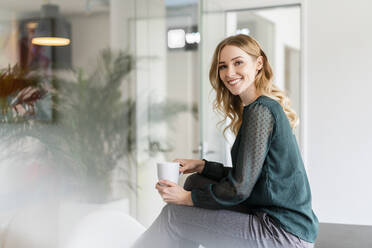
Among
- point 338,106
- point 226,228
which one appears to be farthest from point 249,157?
point 338,106

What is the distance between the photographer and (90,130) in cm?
174

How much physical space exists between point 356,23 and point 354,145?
954 mm

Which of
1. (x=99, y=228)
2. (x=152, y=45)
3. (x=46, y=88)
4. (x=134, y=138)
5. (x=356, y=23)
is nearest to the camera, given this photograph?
(x=46, y=88)

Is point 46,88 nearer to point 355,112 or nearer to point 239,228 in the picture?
point 239,228

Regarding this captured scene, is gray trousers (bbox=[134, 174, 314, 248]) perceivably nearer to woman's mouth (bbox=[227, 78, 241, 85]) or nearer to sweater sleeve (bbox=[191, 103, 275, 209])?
sweater sleeve (bbox=[191, 103, 275, 209])

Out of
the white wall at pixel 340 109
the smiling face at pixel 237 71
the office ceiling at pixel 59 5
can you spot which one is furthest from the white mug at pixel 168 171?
the white wall at pixel 340 109

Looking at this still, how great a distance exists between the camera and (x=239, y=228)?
4.66 ft

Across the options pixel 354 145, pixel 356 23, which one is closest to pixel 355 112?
pixel 354 145

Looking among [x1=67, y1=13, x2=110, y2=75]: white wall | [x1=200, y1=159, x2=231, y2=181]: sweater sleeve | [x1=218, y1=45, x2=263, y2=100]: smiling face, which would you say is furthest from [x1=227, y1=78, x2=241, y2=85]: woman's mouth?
[x1=67, y1=13, x2=110, y2=75]: white wall

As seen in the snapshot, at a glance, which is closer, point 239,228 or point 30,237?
point 239,228

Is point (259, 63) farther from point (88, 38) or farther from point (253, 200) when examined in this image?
point (88, 38)

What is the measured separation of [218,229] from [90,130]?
2.14ft

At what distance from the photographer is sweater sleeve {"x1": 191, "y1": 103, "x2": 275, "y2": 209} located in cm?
137

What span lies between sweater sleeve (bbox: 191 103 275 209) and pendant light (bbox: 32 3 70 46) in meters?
0.72
